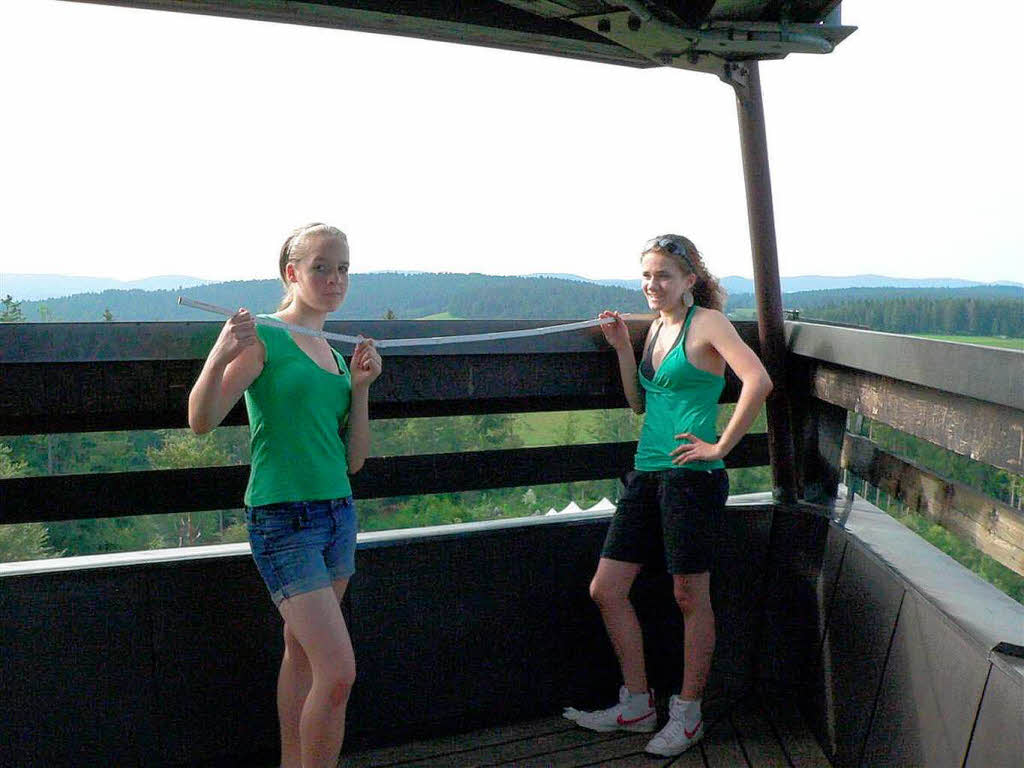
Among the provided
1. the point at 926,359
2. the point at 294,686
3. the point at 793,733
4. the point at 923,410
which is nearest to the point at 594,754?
the point at 793,733

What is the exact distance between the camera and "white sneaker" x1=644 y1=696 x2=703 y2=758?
8.18 ft

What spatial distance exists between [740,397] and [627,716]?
99cm

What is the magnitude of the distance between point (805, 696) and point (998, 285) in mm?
1591

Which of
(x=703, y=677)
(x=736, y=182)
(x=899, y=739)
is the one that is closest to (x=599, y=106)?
(x=736, y=182)

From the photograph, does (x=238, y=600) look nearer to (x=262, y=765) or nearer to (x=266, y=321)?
(x=262, y=765)

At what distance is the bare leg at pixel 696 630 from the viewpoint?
2.55 m

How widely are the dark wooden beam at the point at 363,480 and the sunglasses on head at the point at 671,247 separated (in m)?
0.70

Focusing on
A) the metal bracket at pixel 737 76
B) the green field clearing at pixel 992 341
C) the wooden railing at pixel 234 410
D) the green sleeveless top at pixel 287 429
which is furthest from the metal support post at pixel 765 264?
the green sleeveless top at pixel 287 429

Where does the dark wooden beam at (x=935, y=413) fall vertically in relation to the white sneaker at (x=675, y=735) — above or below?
above

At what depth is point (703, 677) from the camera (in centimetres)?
257

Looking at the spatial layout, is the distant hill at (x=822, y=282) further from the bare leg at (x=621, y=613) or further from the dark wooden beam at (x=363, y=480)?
the bare leg at (x=621, y=613)

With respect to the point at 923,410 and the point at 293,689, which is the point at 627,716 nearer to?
the point at 293,689

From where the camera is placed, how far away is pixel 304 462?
1898 millimetres

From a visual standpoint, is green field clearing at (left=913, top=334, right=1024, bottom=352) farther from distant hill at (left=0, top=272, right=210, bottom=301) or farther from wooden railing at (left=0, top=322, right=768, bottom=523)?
distant hill at (left=0, top=272, right=210, bottom=301)
